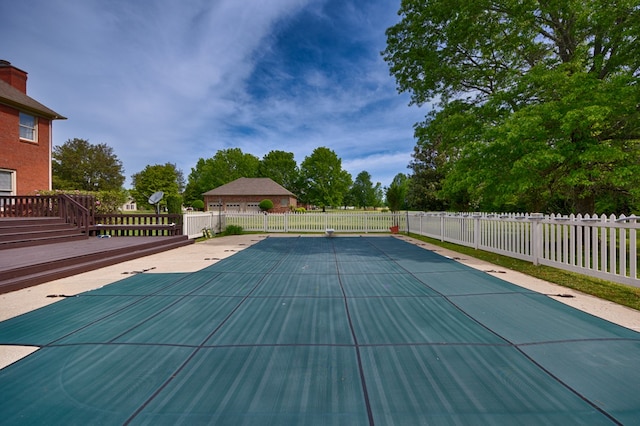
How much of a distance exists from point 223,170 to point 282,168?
37.0 ft

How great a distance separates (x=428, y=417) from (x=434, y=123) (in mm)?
10064

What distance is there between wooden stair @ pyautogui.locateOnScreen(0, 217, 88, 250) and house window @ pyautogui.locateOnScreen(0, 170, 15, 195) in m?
5.56

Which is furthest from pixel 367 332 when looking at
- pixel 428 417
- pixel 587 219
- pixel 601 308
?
pixel 587 219

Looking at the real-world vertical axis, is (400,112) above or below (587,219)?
above

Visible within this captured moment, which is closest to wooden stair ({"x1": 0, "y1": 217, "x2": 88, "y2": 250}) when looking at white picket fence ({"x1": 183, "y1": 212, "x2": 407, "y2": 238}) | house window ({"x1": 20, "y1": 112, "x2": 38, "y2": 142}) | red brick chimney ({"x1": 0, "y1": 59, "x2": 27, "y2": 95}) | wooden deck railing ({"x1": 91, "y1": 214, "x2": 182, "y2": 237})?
wooden deck railing ({"x1": 91, "y1": 214, "x2": 182, "y2": 237})

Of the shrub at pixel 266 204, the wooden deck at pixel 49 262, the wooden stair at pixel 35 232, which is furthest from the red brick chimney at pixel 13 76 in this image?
the shrub at pixel 266 204

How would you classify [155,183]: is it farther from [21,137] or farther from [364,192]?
[364,192]

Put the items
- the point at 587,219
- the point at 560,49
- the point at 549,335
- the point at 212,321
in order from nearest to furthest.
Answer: the point at 549,335, the point at 212,321, the point at 587,219, the point at 560,49

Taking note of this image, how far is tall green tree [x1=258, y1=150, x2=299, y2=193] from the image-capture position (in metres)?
51.3

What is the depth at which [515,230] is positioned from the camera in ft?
20.7

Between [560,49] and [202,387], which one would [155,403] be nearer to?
[202,387]

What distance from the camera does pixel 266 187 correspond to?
111 ft

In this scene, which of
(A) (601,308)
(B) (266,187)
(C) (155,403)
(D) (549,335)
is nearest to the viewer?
(C) (155,403)

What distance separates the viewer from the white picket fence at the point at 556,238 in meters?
3.99
